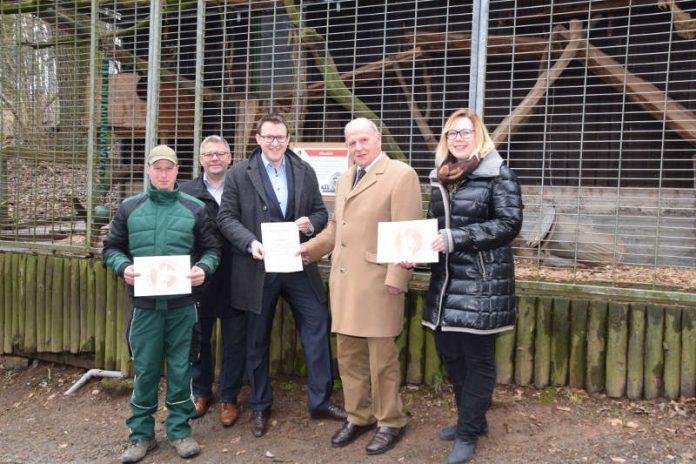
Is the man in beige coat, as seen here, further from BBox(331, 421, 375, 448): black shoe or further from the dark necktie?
BBox(331, 421, 375, 448): black shoe

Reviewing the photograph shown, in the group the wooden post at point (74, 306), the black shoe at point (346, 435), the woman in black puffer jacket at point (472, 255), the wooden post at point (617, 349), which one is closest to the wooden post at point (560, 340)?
the wooden post at point (617, 349)

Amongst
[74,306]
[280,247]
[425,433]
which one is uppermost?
[280,247]

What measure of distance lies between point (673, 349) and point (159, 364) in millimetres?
3524

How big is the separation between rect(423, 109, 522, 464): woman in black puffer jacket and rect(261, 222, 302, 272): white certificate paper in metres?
0.92

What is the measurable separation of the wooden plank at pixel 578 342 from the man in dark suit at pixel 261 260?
172 centimetres

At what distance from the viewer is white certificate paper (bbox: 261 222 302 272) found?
391cm

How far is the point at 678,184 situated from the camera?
6.41 metres

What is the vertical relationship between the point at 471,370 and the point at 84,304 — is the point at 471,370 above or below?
above

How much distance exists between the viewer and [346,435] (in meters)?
3.99

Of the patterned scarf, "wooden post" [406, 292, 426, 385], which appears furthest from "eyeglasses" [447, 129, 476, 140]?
"wooden post" [406, 292, 426, 385]

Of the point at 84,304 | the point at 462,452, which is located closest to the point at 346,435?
the point at 462,452

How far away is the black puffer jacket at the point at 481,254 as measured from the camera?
3301 millimetres

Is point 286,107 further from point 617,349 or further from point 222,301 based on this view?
point 617,349

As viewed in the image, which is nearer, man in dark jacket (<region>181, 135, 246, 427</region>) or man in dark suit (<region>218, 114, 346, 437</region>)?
man in dark suit (<region>218, 114, 346, 437</region>)
